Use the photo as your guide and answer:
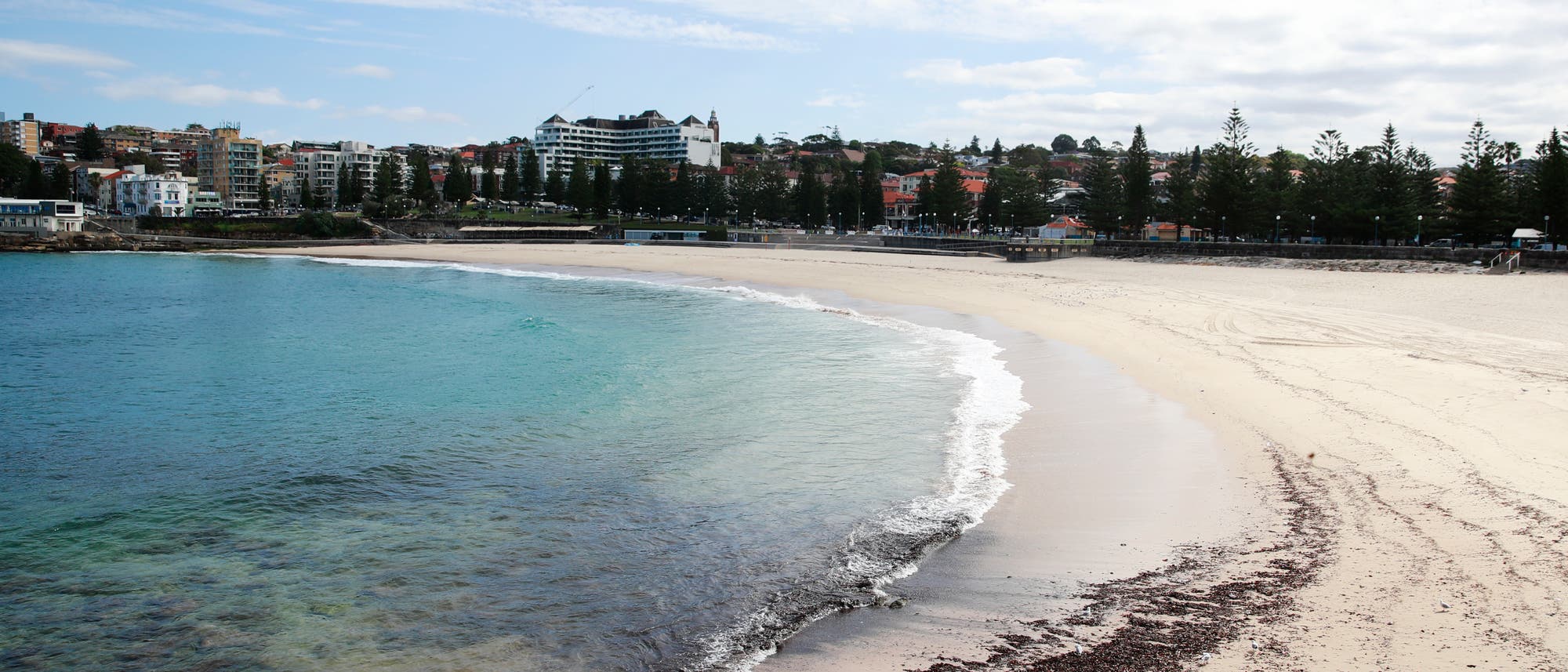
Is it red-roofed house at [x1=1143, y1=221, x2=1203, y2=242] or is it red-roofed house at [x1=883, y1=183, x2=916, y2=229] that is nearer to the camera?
red-roofed house at [x1=1143, y1=221, x2=1203, y2=242]

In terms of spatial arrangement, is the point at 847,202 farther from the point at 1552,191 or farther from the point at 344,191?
the point at 344,191

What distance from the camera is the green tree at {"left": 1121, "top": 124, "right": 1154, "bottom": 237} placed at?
50.2 meters

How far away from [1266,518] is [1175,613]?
190 cm

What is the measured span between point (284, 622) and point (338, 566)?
928 millimetres

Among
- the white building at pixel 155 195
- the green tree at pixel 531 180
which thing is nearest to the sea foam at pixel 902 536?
the green tree at pixel 531 180

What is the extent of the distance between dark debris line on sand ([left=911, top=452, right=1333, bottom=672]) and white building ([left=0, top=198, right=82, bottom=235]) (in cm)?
7704

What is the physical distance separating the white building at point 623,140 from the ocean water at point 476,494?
112m

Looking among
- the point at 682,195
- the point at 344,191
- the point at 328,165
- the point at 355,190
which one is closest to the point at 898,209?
the point at 682,195

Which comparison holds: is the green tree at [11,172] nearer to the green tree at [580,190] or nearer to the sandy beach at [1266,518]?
the green tree at [580,190]

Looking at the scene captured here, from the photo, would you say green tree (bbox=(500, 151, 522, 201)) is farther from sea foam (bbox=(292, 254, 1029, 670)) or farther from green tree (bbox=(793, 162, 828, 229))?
sea foam (bbox=(292, 254, 1029, 670))

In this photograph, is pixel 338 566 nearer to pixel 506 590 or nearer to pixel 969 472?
pixel 506 590

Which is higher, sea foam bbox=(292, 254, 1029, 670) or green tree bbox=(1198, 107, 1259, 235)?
green tree bbox=(1198, 107, 1259, 235)

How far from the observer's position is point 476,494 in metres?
7.76

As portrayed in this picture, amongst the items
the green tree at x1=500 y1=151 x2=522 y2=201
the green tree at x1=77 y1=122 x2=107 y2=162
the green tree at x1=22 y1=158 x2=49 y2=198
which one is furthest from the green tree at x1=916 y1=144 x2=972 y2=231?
the green tree at x1=77 y1=122 x2=107 y2=162
